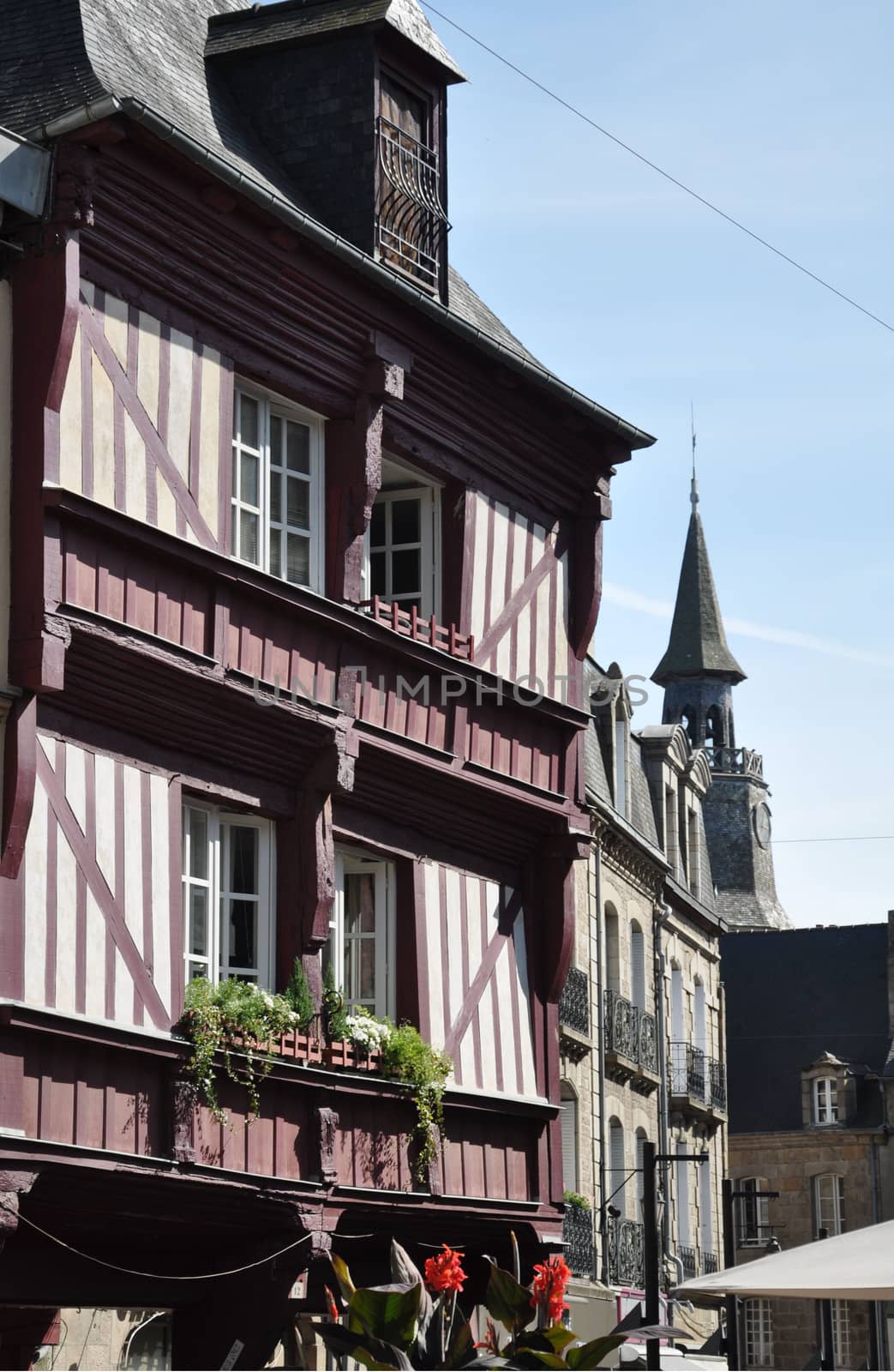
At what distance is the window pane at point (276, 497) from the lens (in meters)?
15.7

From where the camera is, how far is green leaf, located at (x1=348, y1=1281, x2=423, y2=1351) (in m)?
8.81

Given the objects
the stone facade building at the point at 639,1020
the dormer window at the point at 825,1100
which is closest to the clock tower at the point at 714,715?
the dormer window at the point at 825,1100

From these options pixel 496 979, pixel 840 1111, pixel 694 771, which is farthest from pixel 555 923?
pixel 840 1111

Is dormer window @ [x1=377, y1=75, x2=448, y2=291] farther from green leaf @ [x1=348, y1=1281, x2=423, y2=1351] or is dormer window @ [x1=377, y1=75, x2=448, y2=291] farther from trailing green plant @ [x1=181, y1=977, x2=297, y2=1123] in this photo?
green leaf @ [x1=348, y1=1281, x2=423, y2=1351]

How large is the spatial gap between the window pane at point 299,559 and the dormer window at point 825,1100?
3911 cm

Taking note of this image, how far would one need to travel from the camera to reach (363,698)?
15.8 metres

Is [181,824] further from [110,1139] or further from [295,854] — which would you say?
[110,1139]

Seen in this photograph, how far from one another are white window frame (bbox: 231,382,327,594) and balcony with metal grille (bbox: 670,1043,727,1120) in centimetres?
2202

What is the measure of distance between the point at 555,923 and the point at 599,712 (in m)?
16.5

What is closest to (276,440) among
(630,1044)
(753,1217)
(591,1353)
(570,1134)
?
(591,1353)

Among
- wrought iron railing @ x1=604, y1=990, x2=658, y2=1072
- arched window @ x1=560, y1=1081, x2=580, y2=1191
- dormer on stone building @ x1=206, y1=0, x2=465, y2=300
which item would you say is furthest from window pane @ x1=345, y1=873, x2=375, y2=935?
wrought iron railing @ x1=604, y1=990, x2=658, y2=1072

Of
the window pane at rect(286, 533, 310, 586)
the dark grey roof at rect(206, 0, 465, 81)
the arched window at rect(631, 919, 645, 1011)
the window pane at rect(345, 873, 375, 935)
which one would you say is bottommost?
the window pane at rect(345, 873, 375, 935)

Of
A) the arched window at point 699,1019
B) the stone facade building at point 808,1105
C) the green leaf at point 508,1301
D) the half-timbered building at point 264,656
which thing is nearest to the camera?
the green leaf at point 508,1301

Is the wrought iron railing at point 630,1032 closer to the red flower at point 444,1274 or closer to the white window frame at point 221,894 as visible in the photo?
the white window frame at point 221,894
